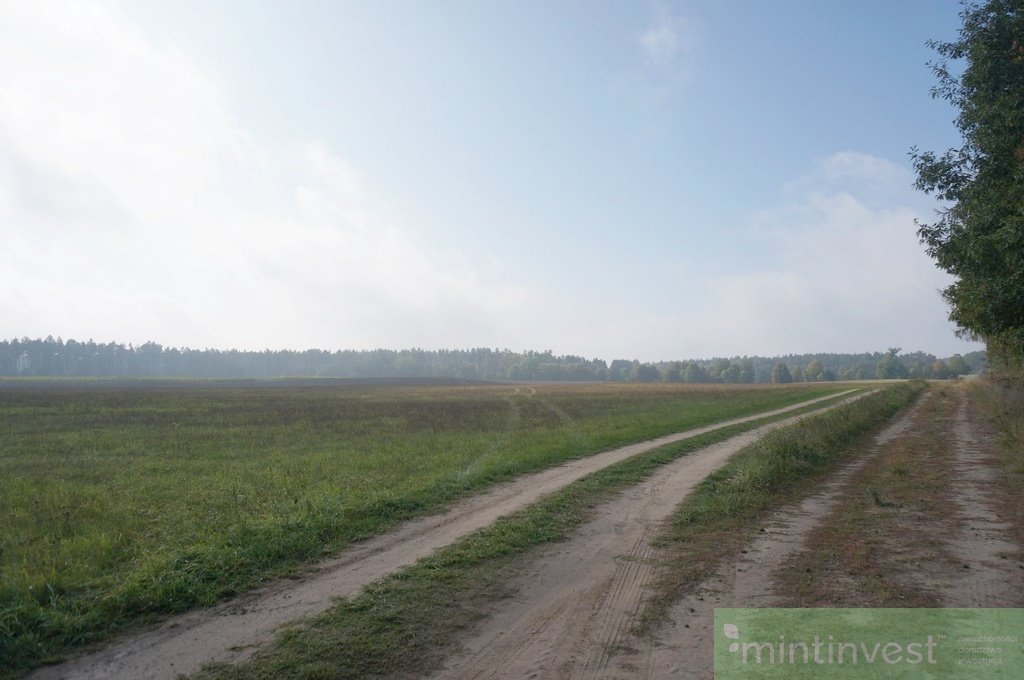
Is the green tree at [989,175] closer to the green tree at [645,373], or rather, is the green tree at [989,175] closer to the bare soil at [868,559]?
the bare soil at [868,559]

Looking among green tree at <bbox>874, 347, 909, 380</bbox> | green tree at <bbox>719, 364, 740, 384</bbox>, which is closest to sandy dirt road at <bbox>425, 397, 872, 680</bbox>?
green tree at <bbox>719, 364, 740, 384</bbox>

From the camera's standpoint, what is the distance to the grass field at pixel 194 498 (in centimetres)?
678

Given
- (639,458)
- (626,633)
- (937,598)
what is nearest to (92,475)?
(639,458)

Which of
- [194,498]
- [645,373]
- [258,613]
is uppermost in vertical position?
[645,373]

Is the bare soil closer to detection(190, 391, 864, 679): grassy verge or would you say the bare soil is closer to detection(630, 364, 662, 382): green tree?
detection(190, 391, 864, 679): grassy verge

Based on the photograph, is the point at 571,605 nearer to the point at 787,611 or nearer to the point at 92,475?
the point at 787,611

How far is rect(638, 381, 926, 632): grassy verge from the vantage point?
7.18 metres

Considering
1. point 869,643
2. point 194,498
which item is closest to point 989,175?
point 869,643

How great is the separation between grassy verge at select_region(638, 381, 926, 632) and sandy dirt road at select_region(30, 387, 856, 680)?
3.13 meters

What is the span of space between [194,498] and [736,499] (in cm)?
1084

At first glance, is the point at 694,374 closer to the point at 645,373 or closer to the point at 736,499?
the point at 645,373

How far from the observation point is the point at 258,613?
6.37 metres

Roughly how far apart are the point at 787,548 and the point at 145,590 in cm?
792

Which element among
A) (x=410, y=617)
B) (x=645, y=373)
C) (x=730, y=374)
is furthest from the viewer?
(x=645, y=373)
